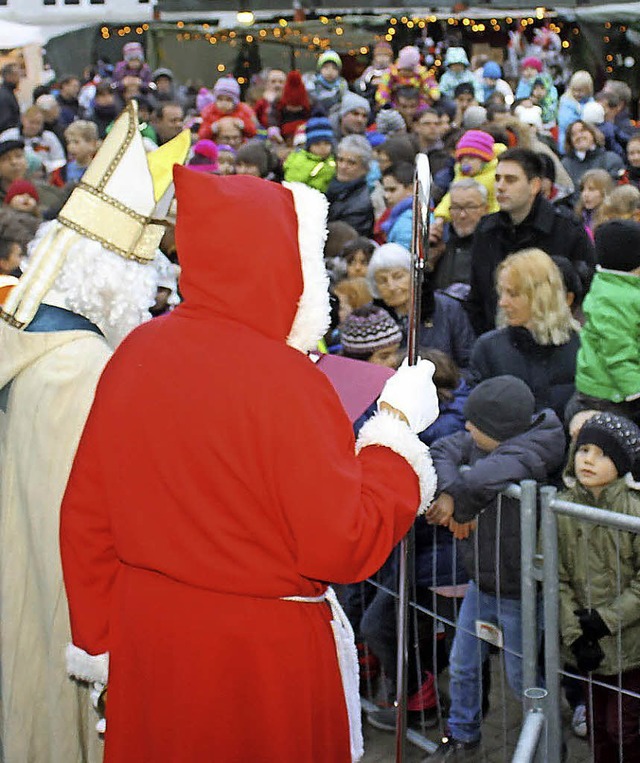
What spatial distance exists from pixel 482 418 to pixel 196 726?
71.0 inches

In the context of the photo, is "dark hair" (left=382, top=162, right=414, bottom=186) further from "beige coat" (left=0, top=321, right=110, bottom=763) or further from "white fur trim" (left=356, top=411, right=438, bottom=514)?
"white fur trim" (left=356, top=411, right=438, bottom=514)

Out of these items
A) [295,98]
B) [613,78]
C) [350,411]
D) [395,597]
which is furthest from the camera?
[613,78]

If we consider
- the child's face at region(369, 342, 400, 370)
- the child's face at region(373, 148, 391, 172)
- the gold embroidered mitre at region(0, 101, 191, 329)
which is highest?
the gold embroidered mitre at region(0, 101, 191, 329)

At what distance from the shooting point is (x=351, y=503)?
2.55 meters

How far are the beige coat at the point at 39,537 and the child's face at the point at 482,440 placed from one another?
1466 millimetres

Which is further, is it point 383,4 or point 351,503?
point 383,4

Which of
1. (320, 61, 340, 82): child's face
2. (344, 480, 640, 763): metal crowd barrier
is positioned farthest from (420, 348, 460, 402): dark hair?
(320, 61, 340, 82): child's face

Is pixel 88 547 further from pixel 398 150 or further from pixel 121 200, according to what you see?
pixel 398 150

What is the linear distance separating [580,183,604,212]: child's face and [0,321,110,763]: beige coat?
16.7 ft

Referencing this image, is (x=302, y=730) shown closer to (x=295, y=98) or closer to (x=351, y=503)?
(x=351, y=503)

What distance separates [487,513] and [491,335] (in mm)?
1309

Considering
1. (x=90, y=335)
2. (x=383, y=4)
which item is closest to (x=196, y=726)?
(x=90, y=335)

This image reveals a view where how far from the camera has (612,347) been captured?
4992 mm

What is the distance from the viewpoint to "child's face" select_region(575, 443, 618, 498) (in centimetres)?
408
